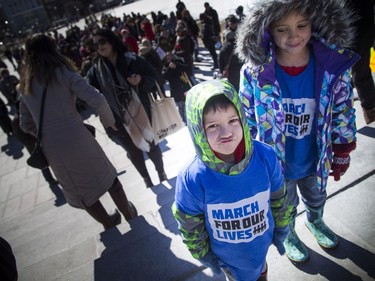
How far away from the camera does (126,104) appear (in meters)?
3.29

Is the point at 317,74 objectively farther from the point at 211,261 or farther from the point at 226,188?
the point at 211,261

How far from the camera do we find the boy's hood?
1.32 m

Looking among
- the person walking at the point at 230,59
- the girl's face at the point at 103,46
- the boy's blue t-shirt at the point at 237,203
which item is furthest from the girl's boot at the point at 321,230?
the person walking at the point at 230,59

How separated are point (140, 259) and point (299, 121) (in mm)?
1755

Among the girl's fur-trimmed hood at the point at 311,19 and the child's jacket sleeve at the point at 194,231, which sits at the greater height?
the girl's fur-trimmed hood at the point at 311,19

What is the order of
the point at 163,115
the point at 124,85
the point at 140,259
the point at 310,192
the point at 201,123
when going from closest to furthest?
the point at 201,123, the point at 310,192, the point at 140,259, the point at 124,85, the point at 163,115

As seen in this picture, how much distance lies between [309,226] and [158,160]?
2.19m

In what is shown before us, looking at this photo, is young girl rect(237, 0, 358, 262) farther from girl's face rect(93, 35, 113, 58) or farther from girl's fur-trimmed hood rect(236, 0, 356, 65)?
girl's face rect(93, 35, 113, 58)

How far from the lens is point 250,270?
63.4 inches

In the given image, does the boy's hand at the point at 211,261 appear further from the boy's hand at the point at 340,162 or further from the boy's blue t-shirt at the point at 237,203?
the boy's hand at the point at 340,162

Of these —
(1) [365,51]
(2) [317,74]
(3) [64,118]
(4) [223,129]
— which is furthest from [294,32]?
(3) [64,118]

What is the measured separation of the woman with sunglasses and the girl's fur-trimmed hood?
1.75m

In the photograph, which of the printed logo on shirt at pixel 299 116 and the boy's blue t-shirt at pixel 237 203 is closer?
the boy's blue t-shirt at pixel 237 203

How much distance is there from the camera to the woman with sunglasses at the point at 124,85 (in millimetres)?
3127
